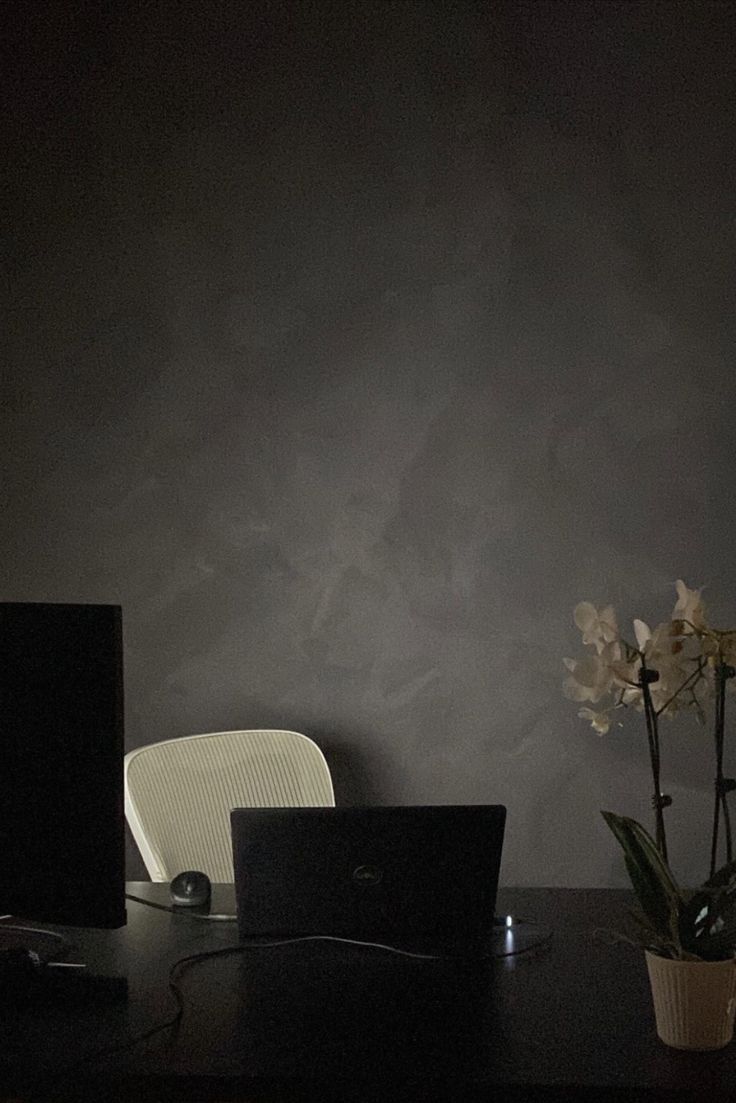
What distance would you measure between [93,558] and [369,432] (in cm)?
77

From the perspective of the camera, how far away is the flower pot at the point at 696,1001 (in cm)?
131

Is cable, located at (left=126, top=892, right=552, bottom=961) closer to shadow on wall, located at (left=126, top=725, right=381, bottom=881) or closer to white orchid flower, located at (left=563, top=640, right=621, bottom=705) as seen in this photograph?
white orchid flower, located at (left=563, top=640, right=621, bottom=705)

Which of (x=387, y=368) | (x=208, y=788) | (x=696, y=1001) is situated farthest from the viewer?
(x=387, y=368)

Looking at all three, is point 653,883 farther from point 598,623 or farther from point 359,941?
point 359,941

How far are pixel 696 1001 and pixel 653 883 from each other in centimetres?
12

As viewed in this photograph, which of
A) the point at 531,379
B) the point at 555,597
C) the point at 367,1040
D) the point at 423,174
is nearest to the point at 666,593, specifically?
the point at 555,597

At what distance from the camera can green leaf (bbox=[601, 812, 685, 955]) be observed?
4.38 ft

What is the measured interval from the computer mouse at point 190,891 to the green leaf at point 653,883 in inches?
33.1

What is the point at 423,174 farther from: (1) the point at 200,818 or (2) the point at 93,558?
(1) the point at 200,818

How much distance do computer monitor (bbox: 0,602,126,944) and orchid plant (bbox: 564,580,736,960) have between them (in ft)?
1.83

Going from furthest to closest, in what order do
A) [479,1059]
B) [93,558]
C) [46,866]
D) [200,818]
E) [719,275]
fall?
[93,558] < [719,275] < [200,818] < [46,866] < [479,1059]

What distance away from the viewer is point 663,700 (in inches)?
58.2

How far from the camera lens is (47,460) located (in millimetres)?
3193

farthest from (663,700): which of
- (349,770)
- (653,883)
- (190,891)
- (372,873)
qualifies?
(349,770)
